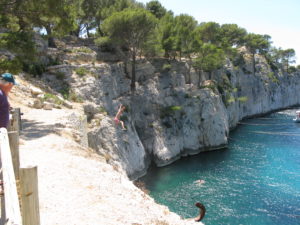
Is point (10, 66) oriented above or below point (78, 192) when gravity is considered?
above

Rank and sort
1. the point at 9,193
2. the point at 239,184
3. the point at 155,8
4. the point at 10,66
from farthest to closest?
the point at 155,8 → the point at 239,184 → the point at 10,66 → the point at 9,193

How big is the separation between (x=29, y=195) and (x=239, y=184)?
88.1ft

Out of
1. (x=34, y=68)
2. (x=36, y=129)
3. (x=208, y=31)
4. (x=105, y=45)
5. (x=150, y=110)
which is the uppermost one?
(x=208, y=31)

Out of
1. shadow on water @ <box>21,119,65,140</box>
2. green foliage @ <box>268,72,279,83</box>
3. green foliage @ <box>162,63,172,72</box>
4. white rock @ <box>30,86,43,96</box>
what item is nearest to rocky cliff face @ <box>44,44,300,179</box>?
green foliage @ <box>162,63,172,72</box>

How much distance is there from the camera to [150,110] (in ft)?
118

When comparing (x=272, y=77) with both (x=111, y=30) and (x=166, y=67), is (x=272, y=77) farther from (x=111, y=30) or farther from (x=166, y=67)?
(x=111, y=30)

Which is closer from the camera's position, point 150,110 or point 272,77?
point 150,110

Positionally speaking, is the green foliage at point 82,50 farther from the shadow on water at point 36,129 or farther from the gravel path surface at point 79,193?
the gravel path surface at point 79,193

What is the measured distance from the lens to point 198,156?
122 feet

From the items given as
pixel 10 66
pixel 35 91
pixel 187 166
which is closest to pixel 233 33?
pixel 187 166

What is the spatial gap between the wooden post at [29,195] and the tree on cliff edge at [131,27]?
3202cm

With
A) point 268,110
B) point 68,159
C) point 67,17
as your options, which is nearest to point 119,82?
point 67,17

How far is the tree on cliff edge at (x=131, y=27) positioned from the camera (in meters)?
32.8

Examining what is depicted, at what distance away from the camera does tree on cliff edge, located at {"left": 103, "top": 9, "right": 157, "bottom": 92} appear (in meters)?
32.8
